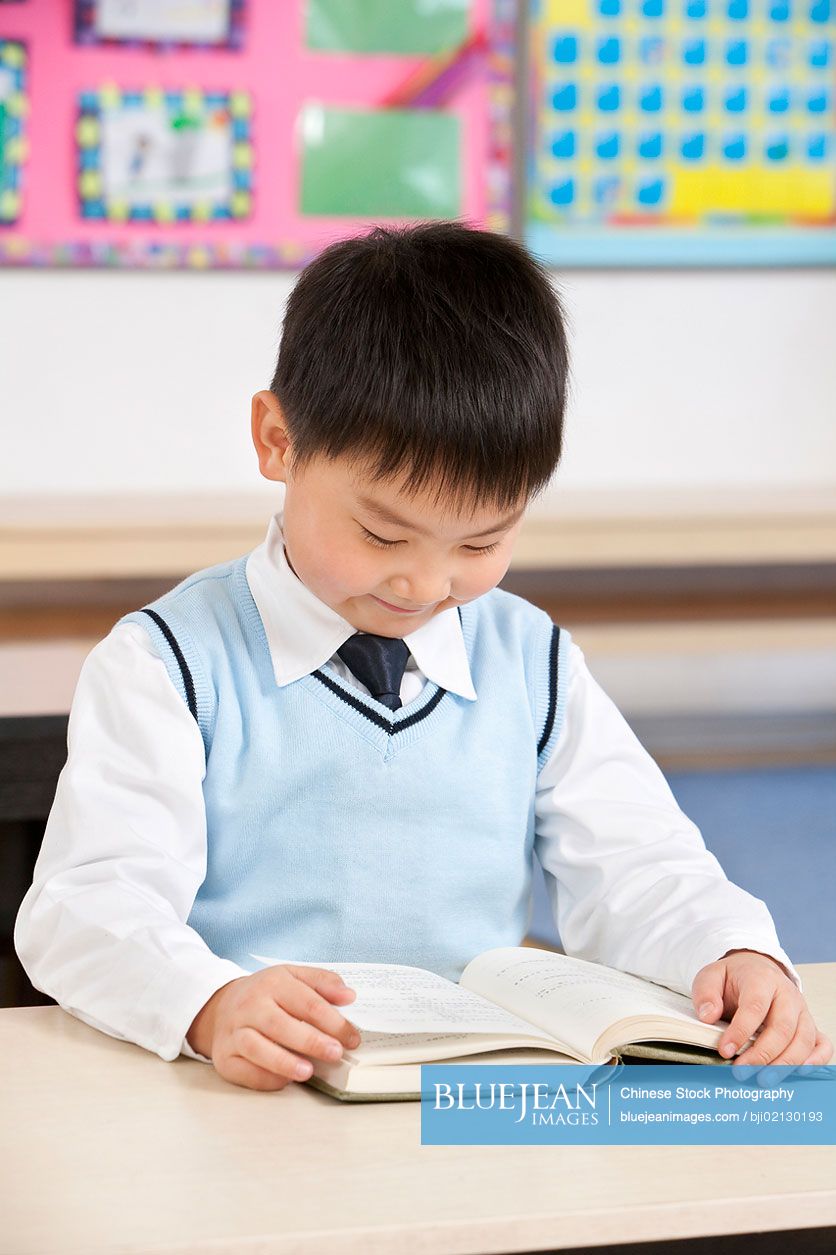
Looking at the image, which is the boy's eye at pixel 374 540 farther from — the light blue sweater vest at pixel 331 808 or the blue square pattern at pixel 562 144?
the blue square pattern at pixel 562 144

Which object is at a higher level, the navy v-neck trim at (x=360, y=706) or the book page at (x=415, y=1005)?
the navy v-neck trim at (x=360, y=706)

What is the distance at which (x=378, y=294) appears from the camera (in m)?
0.87

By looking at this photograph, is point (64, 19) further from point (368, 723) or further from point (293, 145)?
point (368, 723)

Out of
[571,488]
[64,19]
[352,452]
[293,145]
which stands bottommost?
[571,488]

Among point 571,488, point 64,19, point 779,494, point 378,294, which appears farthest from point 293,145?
point 378,294

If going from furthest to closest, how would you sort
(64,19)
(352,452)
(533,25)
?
(533,25) → (64,19) → (352,452)

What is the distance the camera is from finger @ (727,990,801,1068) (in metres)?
0.72

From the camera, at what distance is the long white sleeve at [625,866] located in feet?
2.80

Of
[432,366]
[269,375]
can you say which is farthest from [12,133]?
[432,366]

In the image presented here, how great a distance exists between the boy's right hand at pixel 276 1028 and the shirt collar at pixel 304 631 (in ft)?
0.88

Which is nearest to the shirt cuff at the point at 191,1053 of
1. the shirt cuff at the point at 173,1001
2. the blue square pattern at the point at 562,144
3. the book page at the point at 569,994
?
the shirt cuff at the point at 173,1001

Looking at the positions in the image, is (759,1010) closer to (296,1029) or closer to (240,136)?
(296,1029)

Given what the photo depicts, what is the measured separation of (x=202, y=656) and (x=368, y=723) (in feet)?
0.37

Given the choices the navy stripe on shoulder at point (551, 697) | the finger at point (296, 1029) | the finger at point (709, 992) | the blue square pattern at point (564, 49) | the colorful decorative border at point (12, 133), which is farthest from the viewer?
the blue square pattern at point (564, 49)
